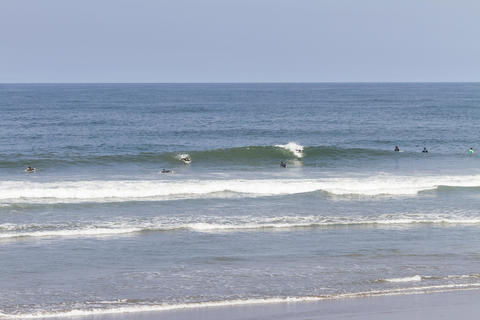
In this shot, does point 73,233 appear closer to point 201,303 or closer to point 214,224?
point 214,224

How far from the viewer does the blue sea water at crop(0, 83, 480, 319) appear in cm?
1759

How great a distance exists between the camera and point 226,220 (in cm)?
2578

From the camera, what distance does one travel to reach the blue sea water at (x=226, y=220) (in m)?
17.6

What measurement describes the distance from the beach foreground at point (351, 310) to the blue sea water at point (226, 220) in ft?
1.70

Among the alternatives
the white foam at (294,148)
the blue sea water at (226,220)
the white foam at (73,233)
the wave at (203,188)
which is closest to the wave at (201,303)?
the blue sea water at (226,220)

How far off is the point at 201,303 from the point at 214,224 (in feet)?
28.9

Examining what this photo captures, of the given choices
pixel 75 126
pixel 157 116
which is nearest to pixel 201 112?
pixel 157 116

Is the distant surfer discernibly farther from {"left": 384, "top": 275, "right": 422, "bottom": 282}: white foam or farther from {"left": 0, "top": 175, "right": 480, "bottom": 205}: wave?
{"left": 384, "top": 275, "right": 422, "bottom": 282}: white foam

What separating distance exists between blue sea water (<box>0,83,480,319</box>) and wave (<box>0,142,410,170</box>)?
0.15 meters

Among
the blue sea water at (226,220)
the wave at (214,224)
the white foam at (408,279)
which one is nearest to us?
the blue sea water at (226,220)

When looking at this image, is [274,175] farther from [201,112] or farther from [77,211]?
[201,112]

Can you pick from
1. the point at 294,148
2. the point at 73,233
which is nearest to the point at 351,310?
the point at 73,233

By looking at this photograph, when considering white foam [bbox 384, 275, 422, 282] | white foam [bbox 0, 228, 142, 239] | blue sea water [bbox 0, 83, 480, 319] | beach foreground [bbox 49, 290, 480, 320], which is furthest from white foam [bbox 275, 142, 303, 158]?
beach foreground [bbox 49, 290, 480, 320]

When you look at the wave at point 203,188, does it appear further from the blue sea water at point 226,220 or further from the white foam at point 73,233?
the white foam at point 73,233
